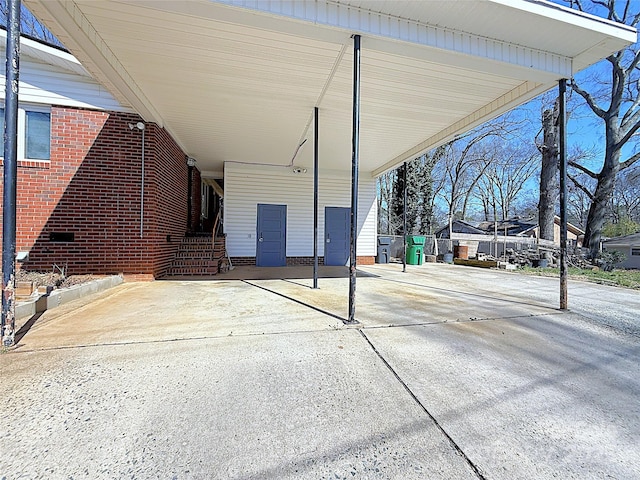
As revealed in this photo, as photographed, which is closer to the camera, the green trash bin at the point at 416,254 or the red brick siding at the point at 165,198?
the red brick siding at the point at 165,198

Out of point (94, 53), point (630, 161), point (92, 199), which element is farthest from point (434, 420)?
point (630, 161)

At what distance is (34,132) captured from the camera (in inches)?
205

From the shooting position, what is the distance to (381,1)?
122 inches

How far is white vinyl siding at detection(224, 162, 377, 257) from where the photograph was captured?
9352 mm

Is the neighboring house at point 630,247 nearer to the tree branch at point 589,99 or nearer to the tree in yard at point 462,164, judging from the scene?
the tree in yard at point 462,164

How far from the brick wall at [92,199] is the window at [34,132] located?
16 centimetres

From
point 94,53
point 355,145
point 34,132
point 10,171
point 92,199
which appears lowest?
point 10,171

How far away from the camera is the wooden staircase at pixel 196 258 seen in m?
6.77

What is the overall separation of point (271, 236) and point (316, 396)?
26.0 feet

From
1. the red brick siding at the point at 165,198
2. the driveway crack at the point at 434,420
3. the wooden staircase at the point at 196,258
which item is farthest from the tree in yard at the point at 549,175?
the red brick siding at the point at 165,198

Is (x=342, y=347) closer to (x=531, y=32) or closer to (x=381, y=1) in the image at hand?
(x=381, y=1)

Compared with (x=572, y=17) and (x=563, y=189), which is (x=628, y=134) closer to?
(x=563, y=189)

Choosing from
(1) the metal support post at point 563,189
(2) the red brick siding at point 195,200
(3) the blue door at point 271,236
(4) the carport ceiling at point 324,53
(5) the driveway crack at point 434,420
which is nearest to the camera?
(5) the driveway crack at point 434,420

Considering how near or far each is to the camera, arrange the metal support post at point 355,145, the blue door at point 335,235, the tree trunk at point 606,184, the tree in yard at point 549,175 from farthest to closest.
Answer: the tree in yard at point 549,175
the tree trunk at point 606,184
the blue door at point 335,235
the metal support post at point 355,145
